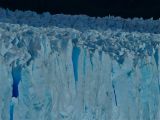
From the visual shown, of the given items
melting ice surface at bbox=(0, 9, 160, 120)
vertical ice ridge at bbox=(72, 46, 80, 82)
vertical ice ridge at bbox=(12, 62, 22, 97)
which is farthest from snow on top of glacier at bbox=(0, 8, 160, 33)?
vertical ice ridge at bbox=(12, 62, 22, 97)

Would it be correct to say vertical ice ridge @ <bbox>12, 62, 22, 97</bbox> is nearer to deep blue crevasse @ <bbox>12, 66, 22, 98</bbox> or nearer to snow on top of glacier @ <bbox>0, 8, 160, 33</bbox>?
deep blue crevasse @ <bbox>12, 66, 22, 98</bbox>

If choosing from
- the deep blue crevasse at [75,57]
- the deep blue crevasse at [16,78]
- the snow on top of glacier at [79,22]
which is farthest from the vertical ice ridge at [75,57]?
the snow on top of glacier at [79,22]

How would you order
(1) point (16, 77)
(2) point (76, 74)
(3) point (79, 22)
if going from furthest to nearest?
(3) point (79, 22) < (2) point (76, 74) < (1) point (16, 77)

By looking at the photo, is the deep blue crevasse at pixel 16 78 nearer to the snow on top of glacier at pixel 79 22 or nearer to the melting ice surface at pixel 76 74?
the melting ice surface at pixel 76 74

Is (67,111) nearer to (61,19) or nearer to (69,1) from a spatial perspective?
(61,19)

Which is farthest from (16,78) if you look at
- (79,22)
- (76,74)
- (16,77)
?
(79,22)

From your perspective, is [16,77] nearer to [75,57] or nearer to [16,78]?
[16,78]

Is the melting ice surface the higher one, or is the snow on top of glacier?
the snow on top of glacier

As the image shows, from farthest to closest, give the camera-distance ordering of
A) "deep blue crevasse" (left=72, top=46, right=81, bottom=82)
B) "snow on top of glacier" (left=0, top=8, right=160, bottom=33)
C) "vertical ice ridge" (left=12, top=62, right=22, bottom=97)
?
1. "snow on top of glacier" (left=0, top=8, right=160, bottom=33)
2. "deep blue crevasse" (left=72, top=46, right=81, bottom=82)
3. "vertical ice ridge" (left=12, top=62, right=22, bottom=97)
